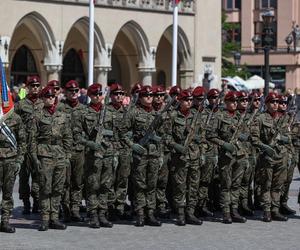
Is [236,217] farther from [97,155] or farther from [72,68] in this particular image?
[72,68]

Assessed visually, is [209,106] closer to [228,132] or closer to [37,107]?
[228,132]

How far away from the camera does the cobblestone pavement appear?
12641mm

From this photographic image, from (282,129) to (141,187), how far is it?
250 cm

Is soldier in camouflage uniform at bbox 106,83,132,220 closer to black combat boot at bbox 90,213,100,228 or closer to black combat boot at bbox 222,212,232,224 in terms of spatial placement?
black combat boot at bbox 90,213,100,228

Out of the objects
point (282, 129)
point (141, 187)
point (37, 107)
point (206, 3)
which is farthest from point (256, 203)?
point (206, 3)

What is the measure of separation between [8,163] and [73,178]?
1547 mm

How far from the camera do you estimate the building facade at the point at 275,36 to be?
2862 inches

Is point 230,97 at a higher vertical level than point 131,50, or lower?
lower

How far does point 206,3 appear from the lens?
46.6m

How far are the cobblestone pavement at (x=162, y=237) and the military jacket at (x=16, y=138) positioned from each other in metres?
1.05

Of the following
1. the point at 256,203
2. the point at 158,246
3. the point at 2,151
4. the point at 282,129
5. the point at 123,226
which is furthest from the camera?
the point at 256,203

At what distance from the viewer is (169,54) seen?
4741cm

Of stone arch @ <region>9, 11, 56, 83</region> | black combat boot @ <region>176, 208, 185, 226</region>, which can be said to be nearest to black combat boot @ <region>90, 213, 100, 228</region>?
black combat boot @ <region>176, 208, 185, 226</region>

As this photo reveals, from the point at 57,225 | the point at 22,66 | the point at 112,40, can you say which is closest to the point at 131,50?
the point at 112,40
